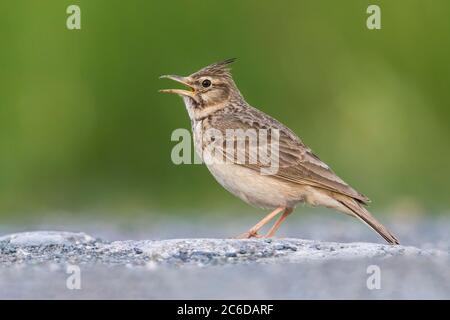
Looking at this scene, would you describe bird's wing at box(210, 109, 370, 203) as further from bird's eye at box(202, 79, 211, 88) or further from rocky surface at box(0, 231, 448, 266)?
rocky surface at box(0, 231, 448, 266)

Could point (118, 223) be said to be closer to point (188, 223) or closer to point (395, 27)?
point (188, 223)

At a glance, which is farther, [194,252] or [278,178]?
[278,178]

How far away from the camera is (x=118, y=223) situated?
13766 mm

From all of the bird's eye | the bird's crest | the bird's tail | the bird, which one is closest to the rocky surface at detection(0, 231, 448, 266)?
the bird's tail

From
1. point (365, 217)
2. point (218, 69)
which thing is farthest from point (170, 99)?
point (365, 217)

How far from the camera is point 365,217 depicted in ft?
31.1

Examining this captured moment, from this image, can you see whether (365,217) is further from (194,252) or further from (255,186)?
(194,252)

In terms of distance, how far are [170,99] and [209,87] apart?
520 cm

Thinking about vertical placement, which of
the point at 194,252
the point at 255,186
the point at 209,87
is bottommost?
the point at 194,252

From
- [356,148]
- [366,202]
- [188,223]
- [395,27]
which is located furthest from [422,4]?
[366,202]

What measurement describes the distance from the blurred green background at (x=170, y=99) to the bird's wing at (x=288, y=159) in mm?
5179

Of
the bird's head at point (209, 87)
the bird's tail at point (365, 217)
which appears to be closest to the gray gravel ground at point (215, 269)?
the bird's tail at point (365, 217)

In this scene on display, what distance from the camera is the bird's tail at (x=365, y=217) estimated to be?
30.2ft

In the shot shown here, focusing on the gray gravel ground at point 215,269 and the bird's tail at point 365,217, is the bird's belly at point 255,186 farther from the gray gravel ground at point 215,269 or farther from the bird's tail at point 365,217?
the gray gravel ground at point 215,269
